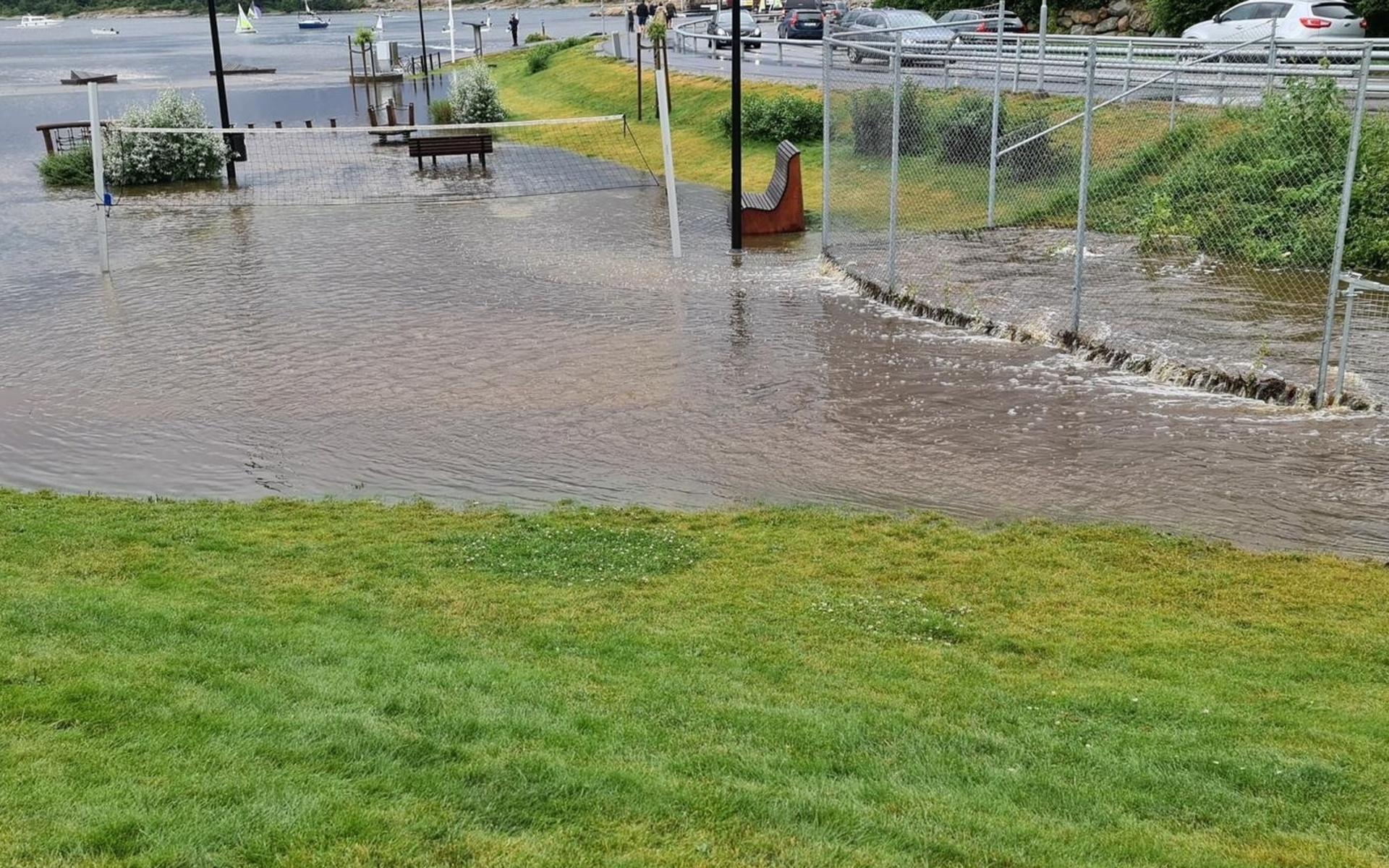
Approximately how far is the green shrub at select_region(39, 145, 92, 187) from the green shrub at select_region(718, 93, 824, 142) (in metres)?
14.2

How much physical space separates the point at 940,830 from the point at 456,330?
468 inches

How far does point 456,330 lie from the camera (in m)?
15.4

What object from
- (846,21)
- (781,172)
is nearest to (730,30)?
(846,21)

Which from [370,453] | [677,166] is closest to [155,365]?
[370,453]

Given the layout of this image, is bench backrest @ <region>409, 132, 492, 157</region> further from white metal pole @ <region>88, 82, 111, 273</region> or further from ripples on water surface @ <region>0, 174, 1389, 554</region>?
ripples on water surface @ <region>0, 174, 1389, 554</region>

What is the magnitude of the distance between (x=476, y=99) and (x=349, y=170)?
702cm

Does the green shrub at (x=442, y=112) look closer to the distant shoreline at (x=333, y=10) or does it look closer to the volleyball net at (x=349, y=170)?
the volleyball net at (x=349, y=170)

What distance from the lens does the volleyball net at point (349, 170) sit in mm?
26000

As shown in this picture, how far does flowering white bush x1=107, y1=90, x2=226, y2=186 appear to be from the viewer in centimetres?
2761

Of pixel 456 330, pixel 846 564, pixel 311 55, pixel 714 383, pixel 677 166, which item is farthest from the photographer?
pixel 311 55

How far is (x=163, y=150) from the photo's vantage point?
27844mm

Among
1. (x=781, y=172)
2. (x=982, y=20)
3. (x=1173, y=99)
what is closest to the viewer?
(x=1173, y=99)

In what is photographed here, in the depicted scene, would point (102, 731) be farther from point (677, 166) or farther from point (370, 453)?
point (677, 166)

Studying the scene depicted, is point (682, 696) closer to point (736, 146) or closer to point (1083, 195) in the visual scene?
point (1083, 195)
